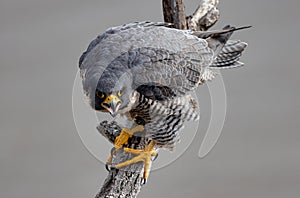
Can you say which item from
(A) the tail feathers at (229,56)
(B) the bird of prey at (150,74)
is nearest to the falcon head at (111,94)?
(B) the bird of prey at (150,74)

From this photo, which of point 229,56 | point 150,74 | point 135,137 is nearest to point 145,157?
point 135,137

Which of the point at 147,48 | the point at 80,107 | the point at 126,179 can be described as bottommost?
the point at 126,179

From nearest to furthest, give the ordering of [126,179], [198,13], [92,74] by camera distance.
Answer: [92,74] < [126,179] < [198,13]

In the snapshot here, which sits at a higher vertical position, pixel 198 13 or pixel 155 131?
pixel 198 13

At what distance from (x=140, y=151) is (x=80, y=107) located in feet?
0.54

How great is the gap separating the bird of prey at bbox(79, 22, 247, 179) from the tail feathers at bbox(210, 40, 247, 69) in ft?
0.06

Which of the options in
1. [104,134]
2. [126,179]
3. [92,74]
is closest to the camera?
[92,74]

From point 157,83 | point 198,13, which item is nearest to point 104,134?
point 157,83

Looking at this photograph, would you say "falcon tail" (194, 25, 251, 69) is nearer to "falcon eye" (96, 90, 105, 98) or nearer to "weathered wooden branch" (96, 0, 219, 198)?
"weathered wooden branch" (96, 0, 219, 198)

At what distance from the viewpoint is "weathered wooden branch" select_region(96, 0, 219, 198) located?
1279mm

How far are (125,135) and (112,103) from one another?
0.77 ft

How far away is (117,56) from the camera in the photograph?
1218 millimetres

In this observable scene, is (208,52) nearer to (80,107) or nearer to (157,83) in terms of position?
(157,83)

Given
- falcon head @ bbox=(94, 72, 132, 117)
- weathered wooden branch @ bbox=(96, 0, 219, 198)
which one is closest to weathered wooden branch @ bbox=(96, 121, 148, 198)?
weathered wooden branch @ bbox=(96, 0, 219, 198)
